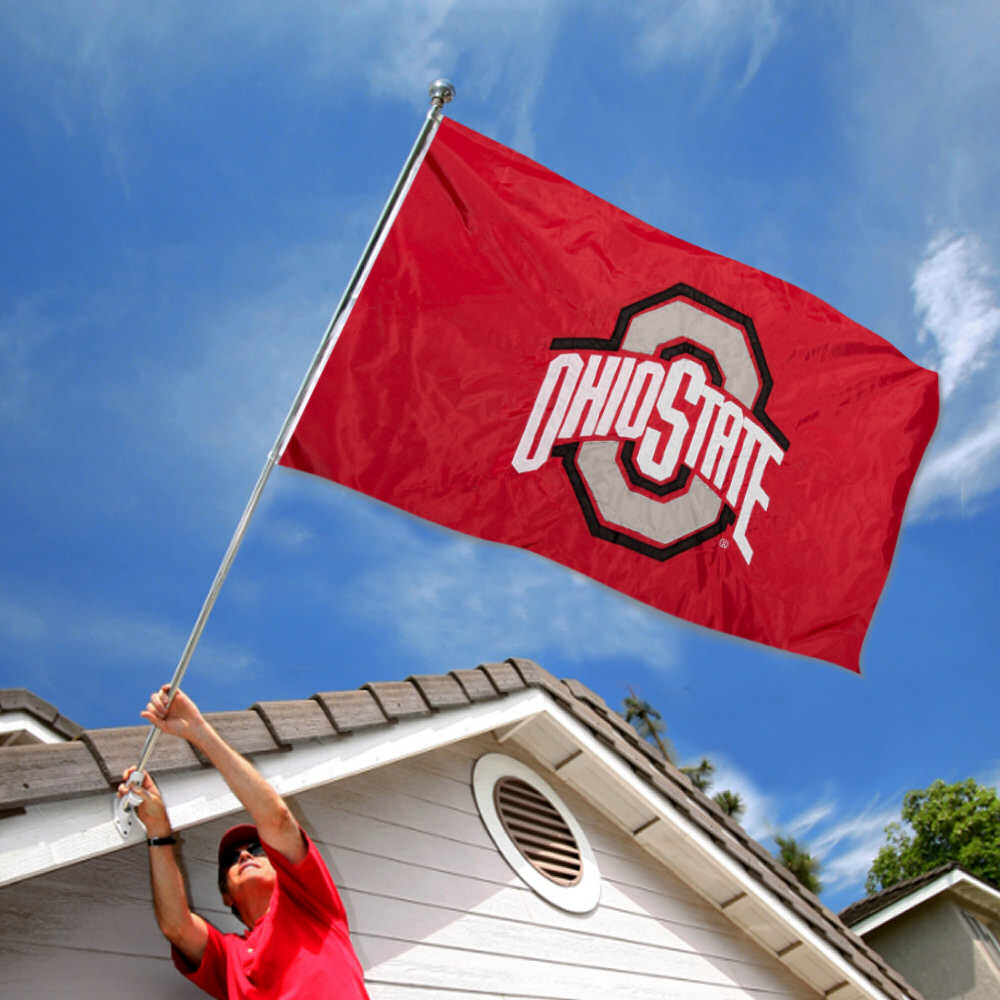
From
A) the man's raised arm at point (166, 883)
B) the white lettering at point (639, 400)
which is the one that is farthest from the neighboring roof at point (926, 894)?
the man's raised arm at point (166, 883)

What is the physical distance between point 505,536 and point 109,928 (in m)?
2.04

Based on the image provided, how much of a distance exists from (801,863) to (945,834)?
6256 millimetres

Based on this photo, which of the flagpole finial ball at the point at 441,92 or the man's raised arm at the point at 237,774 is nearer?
the man's raised arm at the point at 237,774

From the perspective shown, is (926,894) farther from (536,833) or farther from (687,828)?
(536,833)

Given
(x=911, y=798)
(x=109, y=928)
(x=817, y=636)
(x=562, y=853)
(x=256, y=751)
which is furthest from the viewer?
(x=911, y=798)

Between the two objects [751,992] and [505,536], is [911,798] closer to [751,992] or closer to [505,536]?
[751,992]

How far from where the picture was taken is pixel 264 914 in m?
3.04

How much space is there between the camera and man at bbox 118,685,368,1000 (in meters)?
2.71

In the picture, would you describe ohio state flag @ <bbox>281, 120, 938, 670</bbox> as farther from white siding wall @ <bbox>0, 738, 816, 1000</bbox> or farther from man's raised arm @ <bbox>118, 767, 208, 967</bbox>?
white siding wall @ <bbox>0, 738, 816, 1000</bbox>

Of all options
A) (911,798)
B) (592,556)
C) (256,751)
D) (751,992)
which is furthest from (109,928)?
(911,798)

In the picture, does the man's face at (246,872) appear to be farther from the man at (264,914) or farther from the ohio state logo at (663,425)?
the ohio state logo at (663,425)

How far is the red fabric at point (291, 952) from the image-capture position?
2723mm

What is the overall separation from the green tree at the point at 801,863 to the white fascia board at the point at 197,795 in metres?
39.6

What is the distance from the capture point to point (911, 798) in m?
38.8
